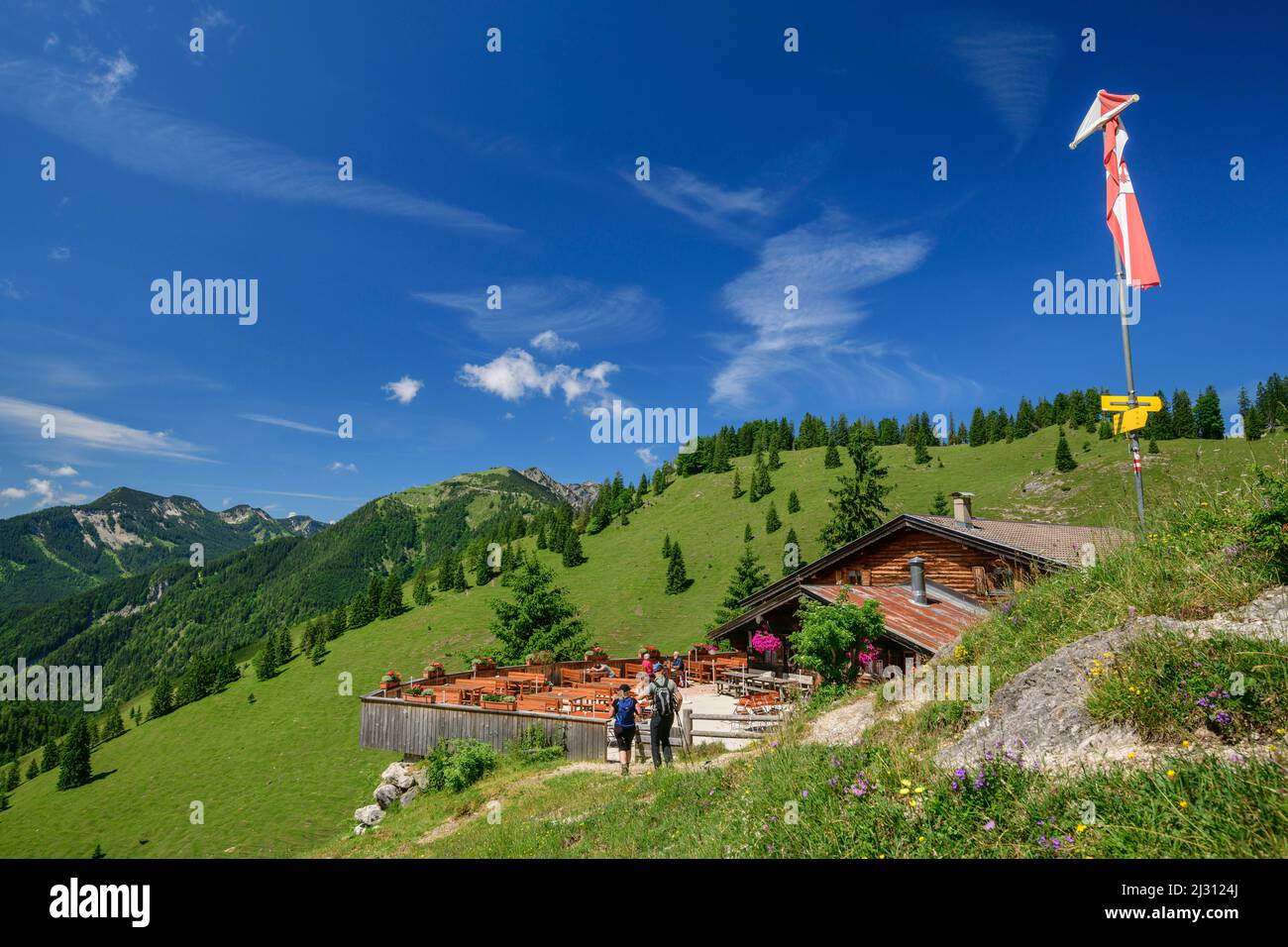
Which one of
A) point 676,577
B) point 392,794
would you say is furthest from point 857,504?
point 392,794

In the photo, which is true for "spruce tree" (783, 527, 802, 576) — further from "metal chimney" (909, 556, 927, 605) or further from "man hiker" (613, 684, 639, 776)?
"man hiker" (613, 684, 639, 776)

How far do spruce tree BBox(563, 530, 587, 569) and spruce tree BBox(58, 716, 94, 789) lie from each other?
2394 inches

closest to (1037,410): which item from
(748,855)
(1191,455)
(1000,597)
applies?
(1191,455)

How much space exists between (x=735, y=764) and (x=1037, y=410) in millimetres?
131658

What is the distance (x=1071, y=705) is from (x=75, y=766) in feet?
319

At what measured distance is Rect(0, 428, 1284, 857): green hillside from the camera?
150ft

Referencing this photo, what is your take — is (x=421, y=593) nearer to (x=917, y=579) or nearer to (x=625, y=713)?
(x=917, y=579)

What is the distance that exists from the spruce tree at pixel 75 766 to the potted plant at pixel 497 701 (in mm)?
76573

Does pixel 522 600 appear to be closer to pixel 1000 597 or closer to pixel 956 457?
A: pixel 1000 597

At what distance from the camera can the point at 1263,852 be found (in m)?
3.15

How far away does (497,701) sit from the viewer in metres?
21.8

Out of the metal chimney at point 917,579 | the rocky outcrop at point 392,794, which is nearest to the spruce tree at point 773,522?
the metal chimney at point 917,579

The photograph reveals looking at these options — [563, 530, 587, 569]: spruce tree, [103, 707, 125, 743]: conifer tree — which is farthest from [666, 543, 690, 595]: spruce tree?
[103, 707, 125, 743]: conifer tree

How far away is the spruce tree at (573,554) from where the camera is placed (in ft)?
311
